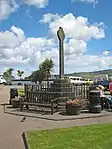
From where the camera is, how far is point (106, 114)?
15.8 m

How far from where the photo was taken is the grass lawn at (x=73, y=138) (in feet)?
29.3

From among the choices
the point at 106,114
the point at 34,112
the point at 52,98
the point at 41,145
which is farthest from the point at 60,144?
the point at 52,98

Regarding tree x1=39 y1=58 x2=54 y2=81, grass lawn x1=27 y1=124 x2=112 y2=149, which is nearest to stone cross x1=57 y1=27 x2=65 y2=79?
grass lawn x1=27 y1=124 x2=112 y2=149

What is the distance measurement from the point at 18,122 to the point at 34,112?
3.30 meters

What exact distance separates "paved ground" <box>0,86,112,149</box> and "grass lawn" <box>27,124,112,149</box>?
48 cm

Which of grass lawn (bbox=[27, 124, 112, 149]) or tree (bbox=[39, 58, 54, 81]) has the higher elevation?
tree (bbox=[39, 58, 54, 81])

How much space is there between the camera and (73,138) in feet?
32.6

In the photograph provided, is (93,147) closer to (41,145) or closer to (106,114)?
(41,145)

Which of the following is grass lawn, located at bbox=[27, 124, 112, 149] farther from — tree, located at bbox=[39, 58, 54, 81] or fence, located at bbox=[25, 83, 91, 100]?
tree, located at bbox=[39, 58, 54, 81]

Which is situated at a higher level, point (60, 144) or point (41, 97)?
point (41, 97)

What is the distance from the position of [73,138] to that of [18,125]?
3.71 metres

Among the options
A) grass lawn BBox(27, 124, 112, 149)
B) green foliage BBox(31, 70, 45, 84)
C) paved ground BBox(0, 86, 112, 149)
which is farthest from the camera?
green foliage BBox(31, 70, 45, 84)

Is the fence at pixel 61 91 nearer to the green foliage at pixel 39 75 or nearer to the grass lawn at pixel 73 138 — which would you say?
the grass lawn at pixel 73 138

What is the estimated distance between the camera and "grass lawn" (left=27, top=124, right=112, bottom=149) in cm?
895
